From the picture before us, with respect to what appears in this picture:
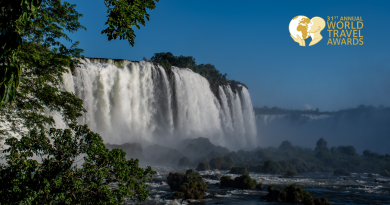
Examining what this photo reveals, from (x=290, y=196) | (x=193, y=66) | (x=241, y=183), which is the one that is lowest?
(x=241, y=183)

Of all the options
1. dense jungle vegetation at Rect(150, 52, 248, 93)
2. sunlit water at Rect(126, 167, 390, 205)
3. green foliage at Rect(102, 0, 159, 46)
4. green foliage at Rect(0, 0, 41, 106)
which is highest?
dense jungle vegetation at Rect(150, 52, 248, 93)

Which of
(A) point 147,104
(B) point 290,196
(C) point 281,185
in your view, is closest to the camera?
(B) point 290,196

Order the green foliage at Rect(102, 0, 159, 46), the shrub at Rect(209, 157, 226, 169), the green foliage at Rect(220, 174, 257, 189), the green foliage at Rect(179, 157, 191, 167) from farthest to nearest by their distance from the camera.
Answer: the green foliage at Rect(179, 157, 191, 167)
the shrub at Rect(209, 157, 226, 169)
the green foliage at Rect(220, 174, 257, 189)
the green foliage at Rect(102, 0, 159, 46)

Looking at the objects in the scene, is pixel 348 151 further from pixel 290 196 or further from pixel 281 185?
pixel 290 196

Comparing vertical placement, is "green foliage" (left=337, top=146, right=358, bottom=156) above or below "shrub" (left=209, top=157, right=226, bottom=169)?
above

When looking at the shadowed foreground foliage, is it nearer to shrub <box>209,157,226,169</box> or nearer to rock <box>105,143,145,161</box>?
shrub <box>209,157,226,169</box>

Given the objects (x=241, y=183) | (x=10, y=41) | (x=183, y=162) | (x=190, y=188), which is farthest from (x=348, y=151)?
(x=10, y=41)

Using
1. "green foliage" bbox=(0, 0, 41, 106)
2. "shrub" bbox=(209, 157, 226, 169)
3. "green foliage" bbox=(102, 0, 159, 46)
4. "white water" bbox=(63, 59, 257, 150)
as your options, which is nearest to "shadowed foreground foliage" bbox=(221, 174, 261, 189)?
"shrub" bbox=(209, 157, 226, 169)
